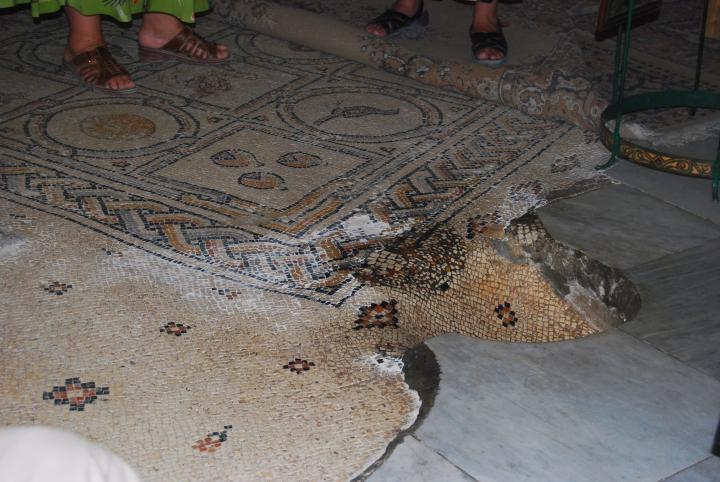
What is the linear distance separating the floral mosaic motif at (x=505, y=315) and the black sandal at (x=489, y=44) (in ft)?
4.61

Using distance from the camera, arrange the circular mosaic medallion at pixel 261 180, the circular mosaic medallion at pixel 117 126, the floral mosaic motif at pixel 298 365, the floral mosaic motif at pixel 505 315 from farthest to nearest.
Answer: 1. the circular mosaic medallion at pixel 117 126
2. the circular mosaic medallion at pixel 261 180
3. the floral mosaic motif at pixel 505 315
4. the floral mosaic motif at pixel 298 365

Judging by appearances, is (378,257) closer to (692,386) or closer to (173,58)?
(692,386)

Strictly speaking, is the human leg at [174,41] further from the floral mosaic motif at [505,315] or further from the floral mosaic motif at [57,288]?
the floral mosaic motif at [505,315]

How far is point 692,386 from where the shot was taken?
6.41 ft

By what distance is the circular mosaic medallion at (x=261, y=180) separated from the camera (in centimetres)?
279

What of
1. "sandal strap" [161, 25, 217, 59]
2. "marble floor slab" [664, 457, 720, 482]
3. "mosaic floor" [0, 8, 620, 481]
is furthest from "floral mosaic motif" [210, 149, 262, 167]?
"marble floor slab" [664, 457, 720, 482]

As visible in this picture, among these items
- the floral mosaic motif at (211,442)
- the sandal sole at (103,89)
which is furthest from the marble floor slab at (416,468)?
the sandal sole at (103,89)

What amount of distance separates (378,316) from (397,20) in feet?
6.63

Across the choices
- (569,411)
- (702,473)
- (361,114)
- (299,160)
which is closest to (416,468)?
(569,411)

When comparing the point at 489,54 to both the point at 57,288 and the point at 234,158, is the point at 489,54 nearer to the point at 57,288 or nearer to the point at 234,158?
the point at 234,158

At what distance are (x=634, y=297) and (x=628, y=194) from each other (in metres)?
0.55

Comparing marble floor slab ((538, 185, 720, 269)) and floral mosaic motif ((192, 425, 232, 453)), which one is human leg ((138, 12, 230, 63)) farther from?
→ floral mosaic motif ((192, 425, 232, 453))

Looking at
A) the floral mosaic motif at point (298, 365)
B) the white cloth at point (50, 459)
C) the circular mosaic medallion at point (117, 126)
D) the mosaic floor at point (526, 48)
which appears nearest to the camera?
the white cloth at point (50, 459)

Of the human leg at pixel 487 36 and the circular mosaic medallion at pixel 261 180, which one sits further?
the human leg at pixel 487 36
